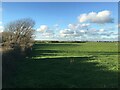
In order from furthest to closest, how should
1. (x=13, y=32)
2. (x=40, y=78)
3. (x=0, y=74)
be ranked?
1. (x=13, y=32)
2. (x=40, y=78)
3. (x=0, y=74)

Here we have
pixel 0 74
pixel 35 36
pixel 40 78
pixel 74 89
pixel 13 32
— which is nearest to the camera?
pixel 74 89

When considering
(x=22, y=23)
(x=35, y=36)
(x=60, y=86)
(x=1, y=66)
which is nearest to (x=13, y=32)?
(x=22, y=23)

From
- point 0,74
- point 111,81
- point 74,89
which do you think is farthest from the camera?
point 111,81

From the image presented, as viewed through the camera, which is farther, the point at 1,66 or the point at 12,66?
the point at 12,66

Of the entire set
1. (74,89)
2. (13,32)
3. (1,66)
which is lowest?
(74,89)

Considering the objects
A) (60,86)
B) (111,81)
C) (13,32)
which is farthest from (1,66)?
(13,32)

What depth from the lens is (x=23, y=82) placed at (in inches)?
458

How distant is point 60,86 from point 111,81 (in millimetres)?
2633

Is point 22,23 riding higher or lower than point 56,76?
higher

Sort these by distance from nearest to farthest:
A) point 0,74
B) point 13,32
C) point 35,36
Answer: point 0,74
point 13,32
point 35,36

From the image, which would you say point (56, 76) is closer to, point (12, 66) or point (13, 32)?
point (12, 66)

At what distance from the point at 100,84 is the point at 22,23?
1718 cm

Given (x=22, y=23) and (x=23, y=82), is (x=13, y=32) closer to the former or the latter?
(x=22, y=23)

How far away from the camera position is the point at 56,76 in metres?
13.3
